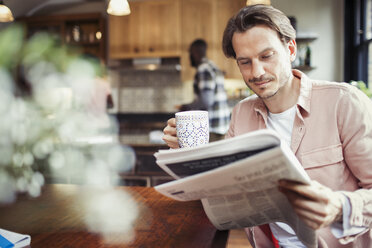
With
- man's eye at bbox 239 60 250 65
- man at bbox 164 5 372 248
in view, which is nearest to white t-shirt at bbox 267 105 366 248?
man at bbox 164 5 372 248

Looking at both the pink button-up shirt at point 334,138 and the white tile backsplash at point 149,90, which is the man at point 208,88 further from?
the white tile backsplash at point 149,90

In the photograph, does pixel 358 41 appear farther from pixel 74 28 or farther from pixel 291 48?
pixel 74 28

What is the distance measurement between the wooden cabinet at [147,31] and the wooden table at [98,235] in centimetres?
404

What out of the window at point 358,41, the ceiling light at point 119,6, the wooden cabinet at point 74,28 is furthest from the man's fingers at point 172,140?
the wooden cabinet at point 74,28

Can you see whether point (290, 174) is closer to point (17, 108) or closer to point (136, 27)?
point (136, 27)

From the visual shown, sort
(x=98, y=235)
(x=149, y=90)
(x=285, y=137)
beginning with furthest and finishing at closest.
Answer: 1. (x=149, y=90)
2. (x=285, y=137)
3. (x=98, y=235)

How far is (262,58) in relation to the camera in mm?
1029

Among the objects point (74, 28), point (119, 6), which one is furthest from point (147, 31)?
point (119, 6)

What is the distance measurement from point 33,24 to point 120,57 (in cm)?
194

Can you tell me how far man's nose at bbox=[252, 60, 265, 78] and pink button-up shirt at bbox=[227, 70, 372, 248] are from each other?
167mm

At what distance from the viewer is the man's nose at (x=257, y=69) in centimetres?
102

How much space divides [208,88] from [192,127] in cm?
199

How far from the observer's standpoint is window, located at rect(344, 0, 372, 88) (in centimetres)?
366

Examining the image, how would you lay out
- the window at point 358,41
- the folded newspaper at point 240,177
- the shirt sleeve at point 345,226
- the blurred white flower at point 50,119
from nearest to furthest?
1. the folded newspaper at point 240,177
2. the shirt sleeve at point 345,226
3. the blurred white flower at point 50,119
4. the window at point 358,41
